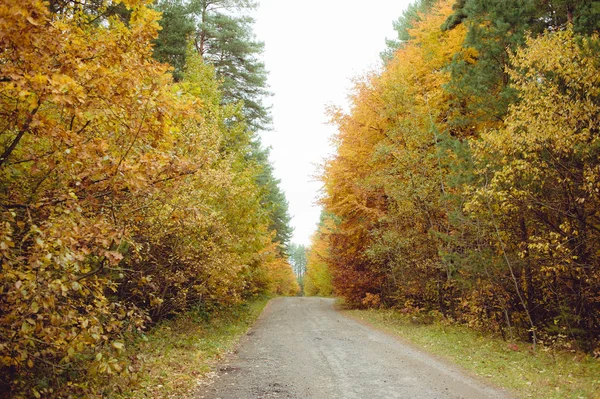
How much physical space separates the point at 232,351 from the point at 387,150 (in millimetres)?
8846

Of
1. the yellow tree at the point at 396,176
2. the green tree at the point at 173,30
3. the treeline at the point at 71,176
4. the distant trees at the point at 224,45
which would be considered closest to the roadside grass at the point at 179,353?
the treeline at the point at 71,176

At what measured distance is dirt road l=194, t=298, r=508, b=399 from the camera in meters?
6.70

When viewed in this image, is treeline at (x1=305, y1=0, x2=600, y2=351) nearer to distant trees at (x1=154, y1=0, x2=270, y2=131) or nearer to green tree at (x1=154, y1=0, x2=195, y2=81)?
distant trees at (x1=154, y1=0, x2=270, y2=131)

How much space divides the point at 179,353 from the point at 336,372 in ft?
13.0

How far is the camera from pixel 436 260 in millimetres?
14055

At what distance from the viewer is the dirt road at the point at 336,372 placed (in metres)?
6.70

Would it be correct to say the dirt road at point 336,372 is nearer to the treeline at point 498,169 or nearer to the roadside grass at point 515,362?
the roadside grass at point 515,362

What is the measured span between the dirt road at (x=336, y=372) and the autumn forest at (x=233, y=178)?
2.25 meters

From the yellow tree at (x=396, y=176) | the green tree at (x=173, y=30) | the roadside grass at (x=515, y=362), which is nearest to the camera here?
the roadside grass at (x=515, y=362)

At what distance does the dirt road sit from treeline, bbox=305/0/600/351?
330cm

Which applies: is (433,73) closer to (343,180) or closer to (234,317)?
(343,180)

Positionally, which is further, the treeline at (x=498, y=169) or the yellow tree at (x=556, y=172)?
the treeline at (x=498, y=169)

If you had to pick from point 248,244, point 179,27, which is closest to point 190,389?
point 248,244

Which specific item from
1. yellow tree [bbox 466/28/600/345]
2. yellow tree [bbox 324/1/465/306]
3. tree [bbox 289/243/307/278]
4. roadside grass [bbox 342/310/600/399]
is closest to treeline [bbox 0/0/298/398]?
roadside grass [bbox 342/310/600/399]
